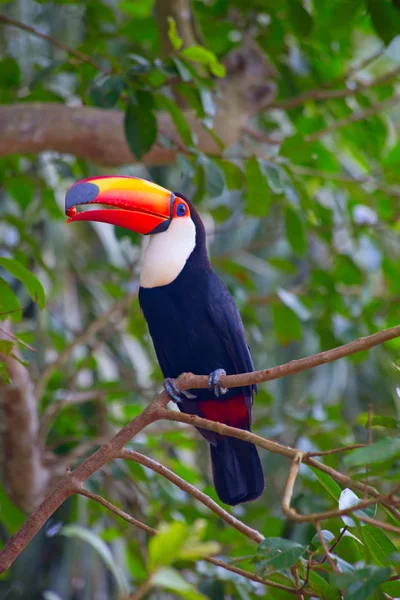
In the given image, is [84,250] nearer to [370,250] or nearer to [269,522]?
[370,250]

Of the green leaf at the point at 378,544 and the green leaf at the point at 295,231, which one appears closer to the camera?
the green leaf at the point at 378,544

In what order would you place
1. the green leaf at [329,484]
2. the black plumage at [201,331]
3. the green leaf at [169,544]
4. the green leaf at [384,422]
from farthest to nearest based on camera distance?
the black plumage at [201,331] < the green leaf at [384,422] < the green leaf at [329,484] < the green leaf at [169,544]

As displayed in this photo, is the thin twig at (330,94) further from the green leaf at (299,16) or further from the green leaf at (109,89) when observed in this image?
the green leaf at (109,89)

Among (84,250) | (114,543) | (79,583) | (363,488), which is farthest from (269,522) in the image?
(84,250)

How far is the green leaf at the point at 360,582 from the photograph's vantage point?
162 centimetres

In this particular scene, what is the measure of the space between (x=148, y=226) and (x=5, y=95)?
1201mm

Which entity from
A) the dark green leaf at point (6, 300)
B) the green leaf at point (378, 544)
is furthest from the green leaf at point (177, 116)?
the green leaf at point (378, 544)

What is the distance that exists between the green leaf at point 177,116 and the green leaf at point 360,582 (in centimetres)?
197

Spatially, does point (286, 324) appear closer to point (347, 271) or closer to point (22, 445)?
point (347, 271)

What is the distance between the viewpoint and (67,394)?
3867 millimetres

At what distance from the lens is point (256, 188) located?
329 centimetres

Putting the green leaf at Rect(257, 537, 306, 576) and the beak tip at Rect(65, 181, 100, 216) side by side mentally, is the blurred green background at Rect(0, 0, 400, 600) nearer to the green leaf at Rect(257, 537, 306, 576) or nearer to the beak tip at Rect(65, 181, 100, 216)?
the beak tip at Rect(65, 181, 100, 216)

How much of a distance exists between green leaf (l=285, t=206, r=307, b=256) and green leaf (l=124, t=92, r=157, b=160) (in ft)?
3.35

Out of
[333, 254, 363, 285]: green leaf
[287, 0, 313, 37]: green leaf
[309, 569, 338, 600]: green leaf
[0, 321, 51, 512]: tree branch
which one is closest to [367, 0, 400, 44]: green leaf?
[287, 0, 313, 37]: green leaf
